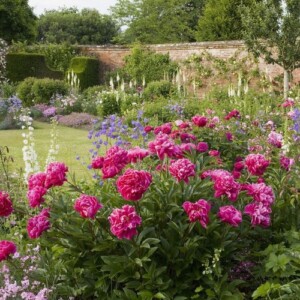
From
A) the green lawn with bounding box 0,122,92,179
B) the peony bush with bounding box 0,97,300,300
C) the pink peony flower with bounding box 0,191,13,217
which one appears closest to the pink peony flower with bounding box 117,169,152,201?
the peony bush with bounding box 0,97,300,300

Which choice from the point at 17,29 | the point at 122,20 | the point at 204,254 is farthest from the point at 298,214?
the point at 122,20

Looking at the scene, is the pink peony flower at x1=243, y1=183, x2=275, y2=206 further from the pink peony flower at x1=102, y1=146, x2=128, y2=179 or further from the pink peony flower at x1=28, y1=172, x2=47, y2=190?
the pink peony flower at x1=28, y1=172, x2=47, y2=190

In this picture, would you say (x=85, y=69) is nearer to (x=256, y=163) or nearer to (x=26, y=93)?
(x=26, y=93)

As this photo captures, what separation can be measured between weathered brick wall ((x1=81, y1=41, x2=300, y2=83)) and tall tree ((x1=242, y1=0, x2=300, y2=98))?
64 centimetres

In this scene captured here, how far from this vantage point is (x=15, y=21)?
26.5 m

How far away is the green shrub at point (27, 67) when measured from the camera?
2005 cm

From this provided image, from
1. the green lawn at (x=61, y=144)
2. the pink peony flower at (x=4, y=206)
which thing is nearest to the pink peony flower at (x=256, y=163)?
the pink peony flower at (x=4, y=206)

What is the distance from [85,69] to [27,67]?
101 inches

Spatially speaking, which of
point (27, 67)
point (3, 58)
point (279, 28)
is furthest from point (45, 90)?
point (279, 28)

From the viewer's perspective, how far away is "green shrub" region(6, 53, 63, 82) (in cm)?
2005

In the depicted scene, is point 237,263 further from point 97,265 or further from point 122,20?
point 122,20

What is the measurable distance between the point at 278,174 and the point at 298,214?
0.93 ft

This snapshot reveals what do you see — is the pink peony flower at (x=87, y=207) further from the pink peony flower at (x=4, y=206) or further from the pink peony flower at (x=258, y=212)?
the pink peony flower at (x=258, y=212)

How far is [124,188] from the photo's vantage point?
2.08 metres
